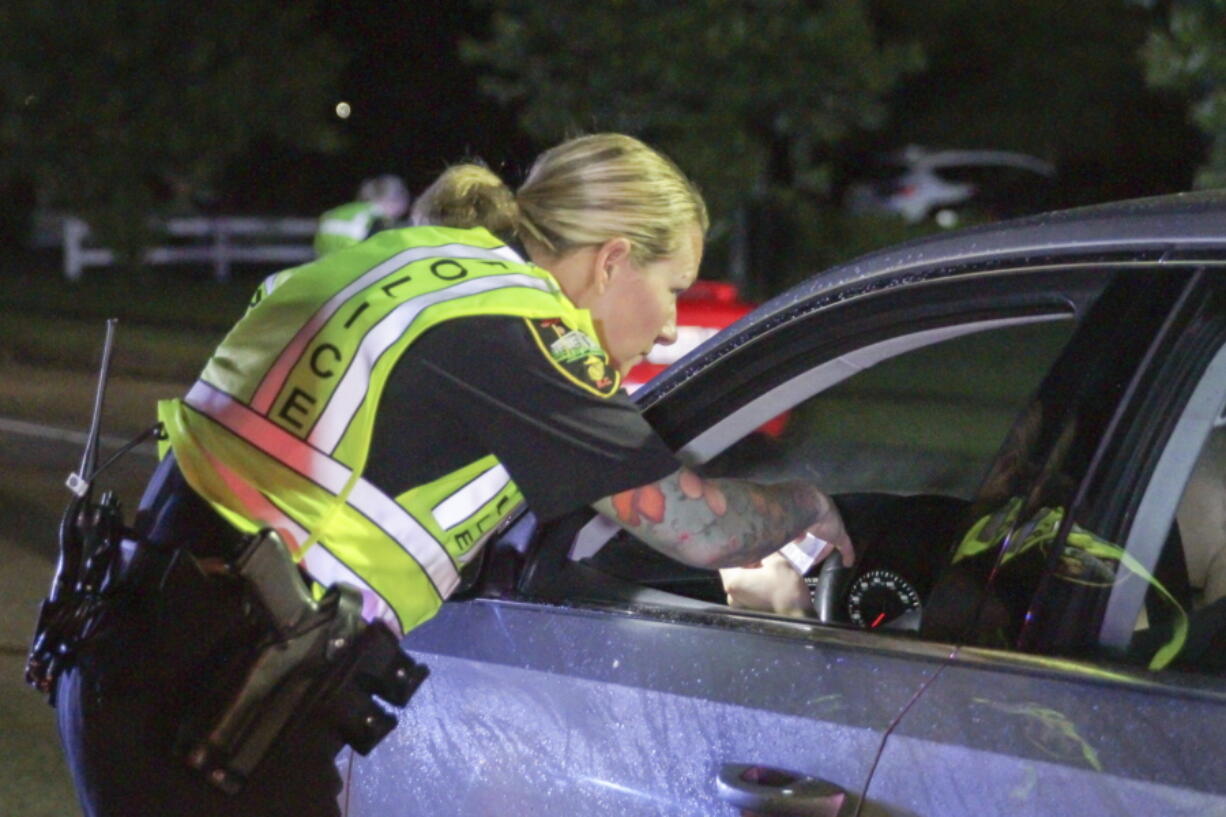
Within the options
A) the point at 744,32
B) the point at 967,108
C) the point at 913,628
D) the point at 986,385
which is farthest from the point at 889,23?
the point at 913,628

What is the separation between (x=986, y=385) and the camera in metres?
11.0

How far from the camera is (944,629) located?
2256mm

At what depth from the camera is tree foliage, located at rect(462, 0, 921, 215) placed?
54.9 ft

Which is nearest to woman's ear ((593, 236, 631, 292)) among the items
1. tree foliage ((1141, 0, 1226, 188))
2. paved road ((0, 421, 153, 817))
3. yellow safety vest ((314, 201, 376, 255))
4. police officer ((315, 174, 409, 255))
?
paved road ((0, 421, 153, 817))

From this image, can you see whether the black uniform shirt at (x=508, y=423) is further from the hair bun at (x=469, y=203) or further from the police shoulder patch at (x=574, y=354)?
the hair bun at (x=469, y=203)

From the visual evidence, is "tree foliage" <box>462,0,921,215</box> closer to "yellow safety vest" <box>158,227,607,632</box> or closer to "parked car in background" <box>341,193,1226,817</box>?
"parked car in background" <box>341,193,1226,817</box>

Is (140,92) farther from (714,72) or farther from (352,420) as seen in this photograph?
(352,420)

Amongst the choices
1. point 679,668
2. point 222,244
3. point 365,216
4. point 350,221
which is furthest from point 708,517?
point 222,244

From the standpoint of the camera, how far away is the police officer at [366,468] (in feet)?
7.16

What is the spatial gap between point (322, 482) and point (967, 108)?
96.0 ft

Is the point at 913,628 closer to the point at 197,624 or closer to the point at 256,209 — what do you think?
the point at 197,624

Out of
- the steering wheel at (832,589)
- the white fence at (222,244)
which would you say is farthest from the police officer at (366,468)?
the white fence at (222,244)

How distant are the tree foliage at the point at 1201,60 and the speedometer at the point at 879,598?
1076 centimetres

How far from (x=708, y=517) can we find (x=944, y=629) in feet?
1.05
